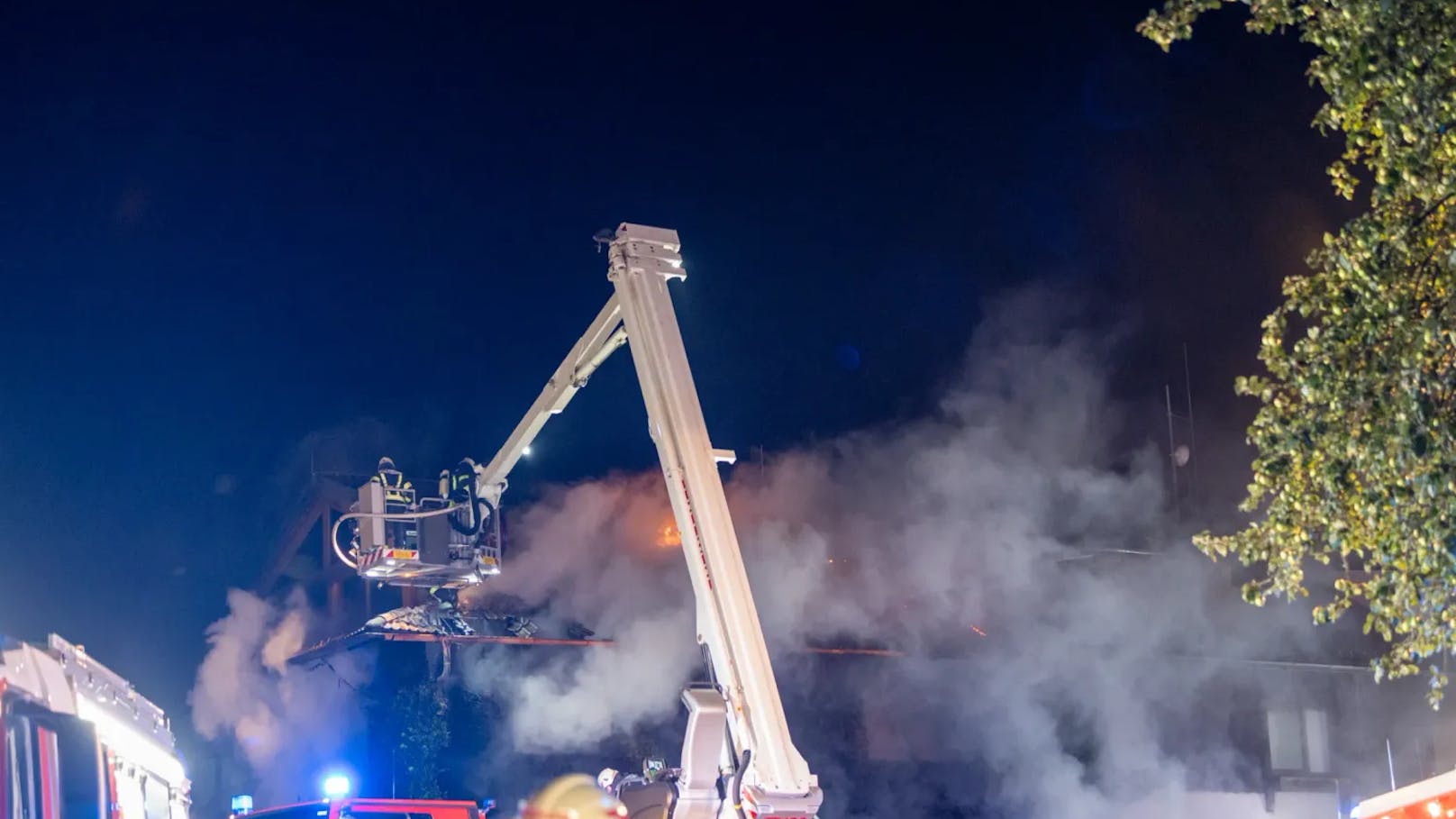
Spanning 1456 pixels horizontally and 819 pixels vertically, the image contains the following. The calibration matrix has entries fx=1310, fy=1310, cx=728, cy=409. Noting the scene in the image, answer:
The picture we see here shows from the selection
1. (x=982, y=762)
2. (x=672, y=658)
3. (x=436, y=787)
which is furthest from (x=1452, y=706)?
(x=436, y=787)

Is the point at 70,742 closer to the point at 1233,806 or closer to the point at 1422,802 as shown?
the point at 1422,802

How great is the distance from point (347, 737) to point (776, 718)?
12.8 meters

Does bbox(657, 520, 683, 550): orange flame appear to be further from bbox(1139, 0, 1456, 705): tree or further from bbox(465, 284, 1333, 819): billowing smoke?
bbox(1139, 0, 1456, 705): tree

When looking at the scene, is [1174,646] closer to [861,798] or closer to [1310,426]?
[861,798]

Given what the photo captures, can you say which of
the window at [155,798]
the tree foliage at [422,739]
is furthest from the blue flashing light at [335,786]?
the tree foliage at [422,739]

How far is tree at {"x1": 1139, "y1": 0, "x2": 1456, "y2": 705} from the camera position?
5.92m

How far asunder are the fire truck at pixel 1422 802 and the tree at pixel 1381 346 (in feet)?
3.41

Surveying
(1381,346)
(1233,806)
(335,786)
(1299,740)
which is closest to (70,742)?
(335,786)

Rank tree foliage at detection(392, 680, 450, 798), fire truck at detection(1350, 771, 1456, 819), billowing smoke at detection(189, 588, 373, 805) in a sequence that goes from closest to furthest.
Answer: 1. fire truck at detection(1350, 771, 1456, 819)
2. tree foliage at detection(392, 680, 450, 798)
3. billowing smoke at detection(189, 588, 373, 805)

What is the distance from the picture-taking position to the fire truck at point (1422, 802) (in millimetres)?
5020

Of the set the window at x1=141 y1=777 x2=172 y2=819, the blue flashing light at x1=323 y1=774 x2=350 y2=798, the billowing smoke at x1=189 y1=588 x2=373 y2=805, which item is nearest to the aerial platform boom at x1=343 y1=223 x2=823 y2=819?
the window at x1=141 y1=777 x2=172 y2=819

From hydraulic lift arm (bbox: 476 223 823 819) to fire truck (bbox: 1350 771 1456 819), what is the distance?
262 cm

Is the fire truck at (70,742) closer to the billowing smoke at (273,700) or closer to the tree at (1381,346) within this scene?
the tree at (1381,346)

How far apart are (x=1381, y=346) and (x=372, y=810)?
23.0 ft
